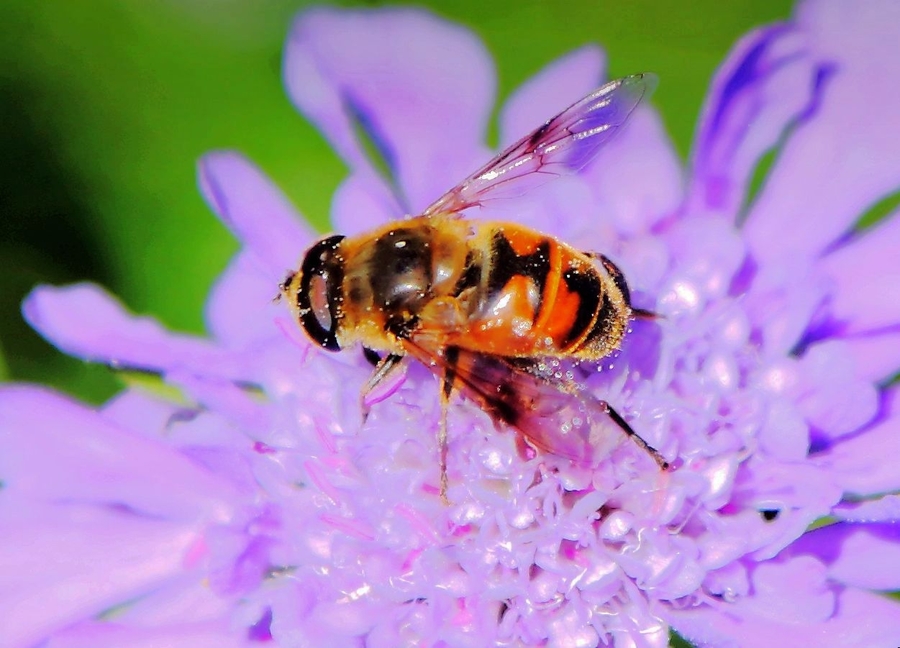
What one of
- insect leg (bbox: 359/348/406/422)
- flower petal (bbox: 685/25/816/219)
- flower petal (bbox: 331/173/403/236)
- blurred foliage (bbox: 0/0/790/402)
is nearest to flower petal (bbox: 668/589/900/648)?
insect leg (bbox: 359/348/406/422)

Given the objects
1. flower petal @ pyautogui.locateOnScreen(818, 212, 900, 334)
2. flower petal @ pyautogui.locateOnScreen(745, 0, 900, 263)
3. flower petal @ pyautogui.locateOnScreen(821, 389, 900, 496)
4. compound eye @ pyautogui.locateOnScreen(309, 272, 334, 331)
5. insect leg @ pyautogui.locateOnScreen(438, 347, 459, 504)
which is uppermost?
compound eye @ pyautogui.locateOnScreen(309, 272, 334, 331)

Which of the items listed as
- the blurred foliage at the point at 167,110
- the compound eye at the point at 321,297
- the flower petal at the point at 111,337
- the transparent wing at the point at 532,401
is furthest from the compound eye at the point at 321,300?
the blurred foliage at the point at 167,110

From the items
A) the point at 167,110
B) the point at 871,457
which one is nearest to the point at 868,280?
the point at 871,457

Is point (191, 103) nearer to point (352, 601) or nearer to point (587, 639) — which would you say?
point (352, 601)

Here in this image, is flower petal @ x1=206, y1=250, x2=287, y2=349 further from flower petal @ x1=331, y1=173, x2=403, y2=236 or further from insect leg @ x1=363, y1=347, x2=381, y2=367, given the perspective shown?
insect leg @ x1=363, y1=347, x2=381, y2=367

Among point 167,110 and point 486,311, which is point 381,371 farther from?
point 167,110
